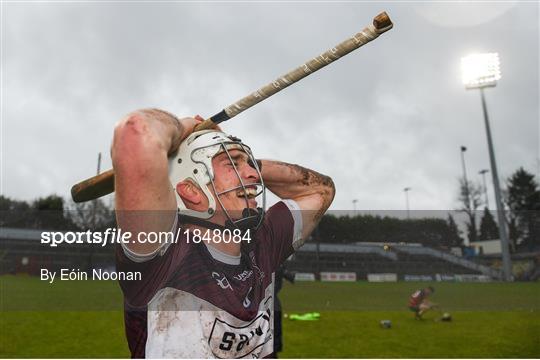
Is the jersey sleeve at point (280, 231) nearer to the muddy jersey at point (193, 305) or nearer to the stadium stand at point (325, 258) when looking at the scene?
the muddy jersey at point (193, 305)

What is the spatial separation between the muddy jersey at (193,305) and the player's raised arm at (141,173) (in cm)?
19

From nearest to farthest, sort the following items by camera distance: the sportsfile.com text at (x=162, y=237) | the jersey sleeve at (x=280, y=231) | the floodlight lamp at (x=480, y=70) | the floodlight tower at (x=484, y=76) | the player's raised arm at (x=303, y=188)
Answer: the sportsfile.com text at (x=162, y=237)
the jersey sleeve at (x=280, y=231)
the player's raised arm at (x=303, y=188)
the floodlight tower at (x=484, y=76)
the floodlight lamp at (x=480, y=70)

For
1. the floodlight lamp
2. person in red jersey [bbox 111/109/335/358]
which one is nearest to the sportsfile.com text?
person in red jersey [bbox 111/109/335/358]

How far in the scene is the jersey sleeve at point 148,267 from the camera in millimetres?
2037

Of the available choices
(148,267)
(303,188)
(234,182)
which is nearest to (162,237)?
(148,267)

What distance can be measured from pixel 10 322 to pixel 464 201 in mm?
46649

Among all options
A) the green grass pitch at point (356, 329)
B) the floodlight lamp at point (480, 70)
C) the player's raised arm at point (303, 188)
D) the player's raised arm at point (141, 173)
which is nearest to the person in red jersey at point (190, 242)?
the player's raised arm at point (141, 173)

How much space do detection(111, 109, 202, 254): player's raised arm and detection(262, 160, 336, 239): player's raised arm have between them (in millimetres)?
1013

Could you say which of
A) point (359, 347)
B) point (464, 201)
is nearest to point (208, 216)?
point (359, 347)

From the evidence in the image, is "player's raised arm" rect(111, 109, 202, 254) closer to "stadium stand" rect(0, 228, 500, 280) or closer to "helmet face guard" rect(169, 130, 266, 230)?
"helmet face guard" rect(169, 130, 266, 230)

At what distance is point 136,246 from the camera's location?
1.98m

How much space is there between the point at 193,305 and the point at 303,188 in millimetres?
1142

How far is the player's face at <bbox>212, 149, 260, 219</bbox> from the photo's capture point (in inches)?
88.7

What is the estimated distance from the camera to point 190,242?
7.38 feet
